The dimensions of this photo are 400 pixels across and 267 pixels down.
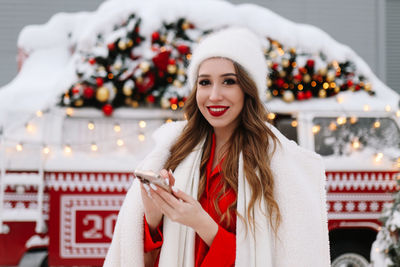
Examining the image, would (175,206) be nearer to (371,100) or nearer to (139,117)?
(139,117)

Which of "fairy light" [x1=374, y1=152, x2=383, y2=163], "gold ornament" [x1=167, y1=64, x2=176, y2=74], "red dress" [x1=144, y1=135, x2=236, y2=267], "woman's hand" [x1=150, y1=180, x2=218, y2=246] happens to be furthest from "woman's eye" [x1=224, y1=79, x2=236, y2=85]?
"fairy light" [x1=374, y1=152, x2=383, y2=163]

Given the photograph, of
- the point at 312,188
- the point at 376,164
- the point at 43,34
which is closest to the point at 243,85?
the point at 312,188

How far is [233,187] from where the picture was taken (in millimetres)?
1493

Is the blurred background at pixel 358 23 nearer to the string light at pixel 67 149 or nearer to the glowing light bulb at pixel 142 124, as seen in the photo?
the glowing light bulb at pixel 142 124

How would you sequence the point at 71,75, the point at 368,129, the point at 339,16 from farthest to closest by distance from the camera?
the point at 339,16, the point at 368,129, the point at 71,75

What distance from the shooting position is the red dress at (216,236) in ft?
4.47

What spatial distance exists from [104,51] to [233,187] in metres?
2.70

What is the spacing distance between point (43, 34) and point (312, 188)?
11.9 feet

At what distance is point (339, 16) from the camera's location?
7953 mm

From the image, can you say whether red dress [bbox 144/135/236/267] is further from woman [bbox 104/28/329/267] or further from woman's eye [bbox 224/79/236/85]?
woman's eye [bbox 224/79/236/85]

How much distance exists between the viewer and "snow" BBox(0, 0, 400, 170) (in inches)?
144

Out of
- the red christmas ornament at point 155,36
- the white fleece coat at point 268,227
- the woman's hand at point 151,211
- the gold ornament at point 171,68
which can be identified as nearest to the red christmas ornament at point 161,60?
the gold ornament at point 171,68

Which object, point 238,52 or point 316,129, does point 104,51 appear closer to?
point 316,129

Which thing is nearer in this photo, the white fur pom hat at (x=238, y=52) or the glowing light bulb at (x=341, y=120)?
the white fur pom hat at (x=238, y=52)
